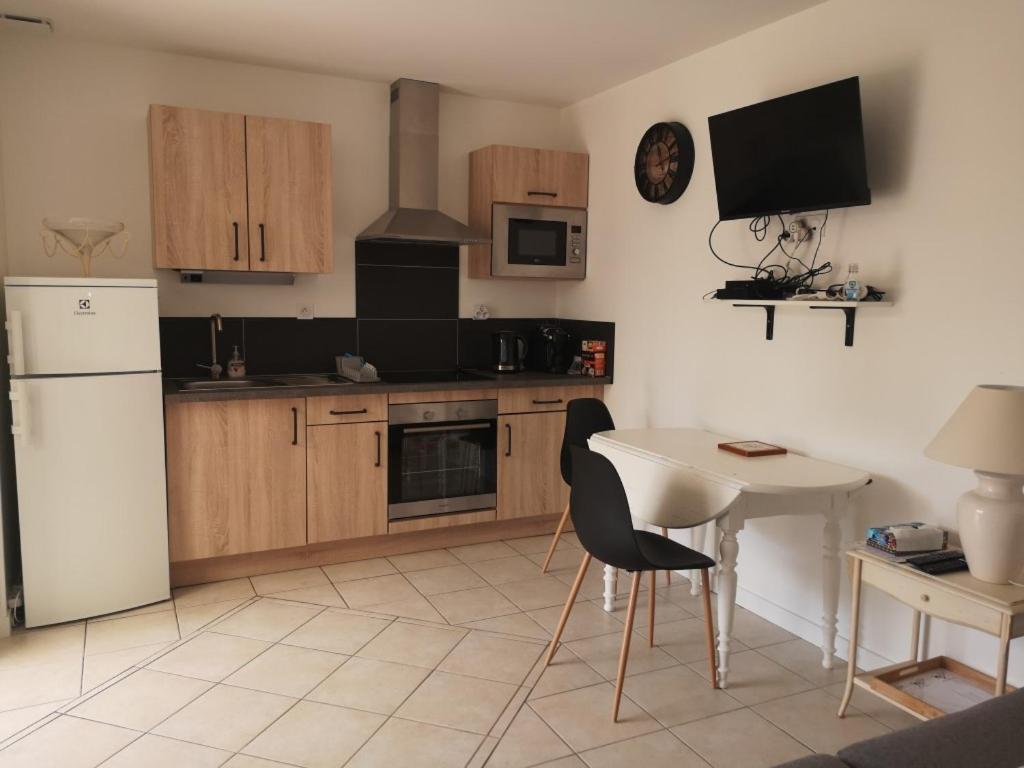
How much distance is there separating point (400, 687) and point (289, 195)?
2448mm

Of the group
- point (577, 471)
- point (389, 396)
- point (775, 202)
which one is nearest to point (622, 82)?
point (775, 202)

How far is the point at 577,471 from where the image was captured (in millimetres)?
2814

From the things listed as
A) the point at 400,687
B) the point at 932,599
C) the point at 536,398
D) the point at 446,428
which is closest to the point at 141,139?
the point at 446,428

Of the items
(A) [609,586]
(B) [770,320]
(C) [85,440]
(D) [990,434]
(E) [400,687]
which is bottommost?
(E) [400,687]

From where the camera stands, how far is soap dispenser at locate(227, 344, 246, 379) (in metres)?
4.11

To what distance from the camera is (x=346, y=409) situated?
13.0 feet

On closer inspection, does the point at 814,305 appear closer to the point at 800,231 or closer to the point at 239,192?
the point at 800,231

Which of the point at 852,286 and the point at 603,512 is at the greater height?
the point at 852,286

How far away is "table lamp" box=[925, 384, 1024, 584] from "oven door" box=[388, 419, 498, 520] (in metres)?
2.49

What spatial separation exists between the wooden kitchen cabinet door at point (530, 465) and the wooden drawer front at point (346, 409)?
0.71 m

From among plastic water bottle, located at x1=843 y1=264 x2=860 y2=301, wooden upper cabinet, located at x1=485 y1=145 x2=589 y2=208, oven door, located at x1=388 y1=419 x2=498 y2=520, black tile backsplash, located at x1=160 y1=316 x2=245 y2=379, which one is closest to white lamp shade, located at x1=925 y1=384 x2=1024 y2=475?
plastic water bottle, located at x1=843 y1=264 x2=860 y2=301

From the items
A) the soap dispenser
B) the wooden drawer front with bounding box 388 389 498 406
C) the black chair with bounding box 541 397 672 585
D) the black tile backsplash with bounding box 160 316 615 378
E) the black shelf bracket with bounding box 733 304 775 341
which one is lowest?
the black chair with bounding box 541 397 672 585

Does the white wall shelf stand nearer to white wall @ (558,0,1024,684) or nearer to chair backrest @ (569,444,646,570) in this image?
white wall @ (558,0,1024,684)

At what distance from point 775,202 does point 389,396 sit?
2090 mm
